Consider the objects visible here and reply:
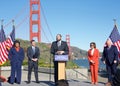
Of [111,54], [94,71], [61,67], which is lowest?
[94,71]

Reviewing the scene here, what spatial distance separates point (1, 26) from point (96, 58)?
4.40m

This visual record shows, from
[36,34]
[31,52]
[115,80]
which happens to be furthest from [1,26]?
[36,34]

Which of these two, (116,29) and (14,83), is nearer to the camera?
(14,83)

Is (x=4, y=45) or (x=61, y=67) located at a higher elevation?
(x=4, y=45)

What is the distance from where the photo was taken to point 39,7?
71.7 m

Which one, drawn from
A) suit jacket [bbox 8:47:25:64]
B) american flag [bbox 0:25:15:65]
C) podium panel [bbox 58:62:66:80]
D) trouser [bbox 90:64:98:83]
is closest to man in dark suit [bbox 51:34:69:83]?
podium panel [bbox 58:62:66:80]

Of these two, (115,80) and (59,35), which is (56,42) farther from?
(115,80)

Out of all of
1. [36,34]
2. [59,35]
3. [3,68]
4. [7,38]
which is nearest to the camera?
[59,35]

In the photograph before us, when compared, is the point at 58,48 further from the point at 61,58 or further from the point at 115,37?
the point at 115,37

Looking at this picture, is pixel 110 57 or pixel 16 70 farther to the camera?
pixel 16 70

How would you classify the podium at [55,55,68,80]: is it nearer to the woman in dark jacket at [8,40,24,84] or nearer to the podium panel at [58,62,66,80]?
the podium panel at [58,62,66,80]

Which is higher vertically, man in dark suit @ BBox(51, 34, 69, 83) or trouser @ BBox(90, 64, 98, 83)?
man in dark suit @ BBox(51, 34, 69, 83)

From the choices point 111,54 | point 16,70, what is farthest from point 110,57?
point 16,70

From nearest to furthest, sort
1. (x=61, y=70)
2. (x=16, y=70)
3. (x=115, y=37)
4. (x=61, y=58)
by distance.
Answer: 1. (x=61, y=58)
2. (x=61, y=70)
3. (x=16, y=70)
4. (x=115, y=37)
